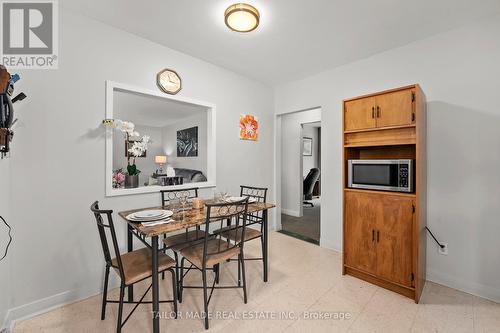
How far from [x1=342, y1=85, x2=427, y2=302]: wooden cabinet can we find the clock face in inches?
76.6

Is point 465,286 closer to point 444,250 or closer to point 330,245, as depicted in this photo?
point 444,250

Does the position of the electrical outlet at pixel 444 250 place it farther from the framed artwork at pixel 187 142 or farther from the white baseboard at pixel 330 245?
the framed artwork at pixel 187 142

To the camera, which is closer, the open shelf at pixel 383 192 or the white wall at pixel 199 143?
the open shelf at pixel 383 192

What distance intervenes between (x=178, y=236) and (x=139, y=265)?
0.52 meters

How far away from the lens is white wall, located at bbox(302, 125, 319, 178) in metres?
6.50

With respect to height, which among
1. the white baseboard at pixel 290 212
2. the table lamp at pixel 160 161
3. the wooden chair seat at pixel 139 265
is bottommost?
the white baseboard at pixel 290 212

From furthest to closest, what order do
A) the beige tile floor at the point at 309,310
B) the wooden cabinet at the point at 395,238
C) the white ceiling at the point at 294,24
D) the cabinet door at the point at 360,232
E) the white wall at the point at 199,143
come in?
the white wall at the point at 199,143
the cabinet door at the point at 360,232
the wooden cabinet at the point at 395,238
the white ceiling at the point at 294,24
the beige tile floor at the point at 309,310

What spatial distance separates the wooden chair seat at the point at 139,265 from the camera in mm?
1515

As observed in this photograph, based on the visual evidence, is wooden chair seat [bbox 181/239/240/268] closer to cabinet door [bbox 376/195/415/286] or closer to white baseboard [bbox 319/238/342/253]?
cabinet door [bbox 376/195/415/286]

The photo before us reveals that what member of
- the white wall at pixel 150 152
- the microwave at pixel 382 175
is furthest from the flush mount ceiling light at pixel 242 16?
the white wall at pixel 150 152

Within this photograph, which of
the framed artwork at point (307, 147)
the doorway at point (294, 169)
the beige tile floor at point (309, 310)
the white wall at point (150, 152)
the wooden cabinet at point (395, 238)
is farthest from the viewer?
the white wall at point (150, 152)

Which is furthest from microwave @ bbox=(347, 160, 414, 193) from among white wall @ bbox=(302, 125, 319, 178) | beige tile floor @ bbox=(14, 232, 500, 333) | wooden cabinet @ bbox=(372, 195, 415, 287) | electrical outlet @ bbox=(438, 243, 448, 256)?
white wall @ bbox=(302, 125, 319, 178)

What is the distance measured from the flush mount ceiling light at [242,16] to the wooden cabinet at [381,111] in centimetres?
127

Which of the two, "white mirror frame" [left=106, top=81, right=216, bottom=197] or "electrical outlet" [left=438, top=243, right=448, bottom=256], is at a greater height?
"white mirror frame" [left=106, top=81, right=216, bottom=197]
